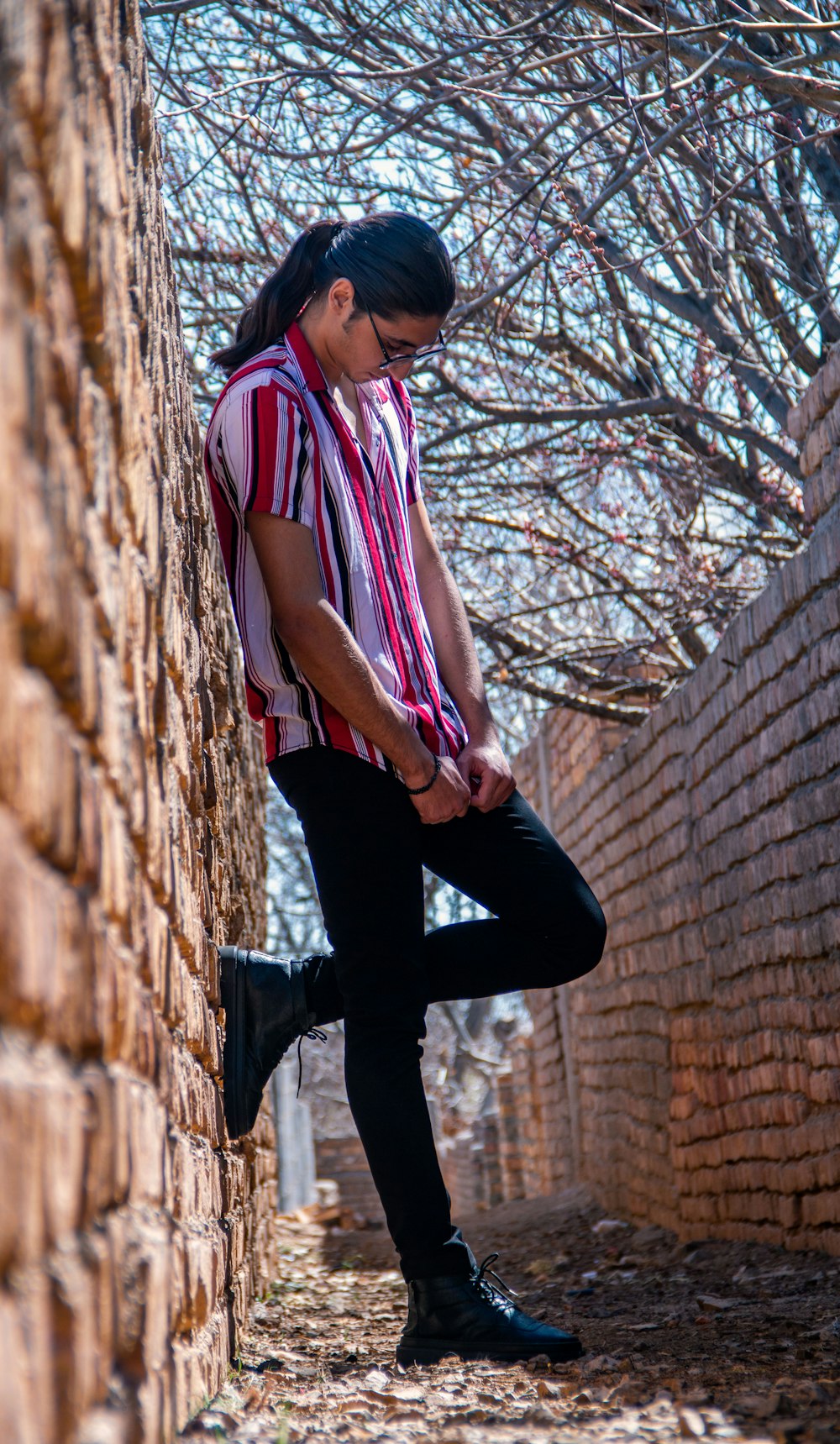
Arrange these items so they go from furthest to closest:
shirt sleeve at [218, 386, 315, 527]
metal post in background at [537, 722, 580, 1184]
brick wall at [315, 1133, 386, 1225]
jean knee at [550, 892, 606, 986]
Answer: brick wall at [315, 1133, 386, 1225] → metal post in background at [537, 722, 580, 1184] → jean knee at [550, 892, 606, 986] → shirt sleeve at [218, 386, 315, 527]

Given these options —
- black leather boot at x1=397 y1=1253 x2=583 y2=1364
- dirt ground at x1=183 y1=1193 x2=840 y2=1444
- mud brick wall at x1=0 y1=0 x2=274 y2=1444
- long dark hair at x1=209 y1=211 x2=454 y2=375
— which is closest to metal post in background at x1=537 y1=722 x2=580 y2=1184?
dirt ground at x1=183 y1=1193 x2=840 y2=1444

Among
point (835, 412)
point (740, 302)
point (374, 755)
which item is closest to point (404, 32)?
point (740, 302)

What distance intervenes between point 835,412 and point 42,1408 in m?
2.61

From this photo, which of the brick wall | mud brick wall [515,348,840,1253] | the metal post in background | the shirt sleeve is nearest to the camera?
the shirt sleeve

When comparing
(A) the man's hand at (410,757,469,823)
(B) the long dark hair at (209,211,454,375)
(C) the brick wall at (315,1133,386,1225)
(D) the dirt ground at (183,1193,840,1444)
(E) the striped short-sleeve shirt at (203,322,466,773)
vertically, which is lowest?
(C) the brick wall at (315,1133,386,1225)

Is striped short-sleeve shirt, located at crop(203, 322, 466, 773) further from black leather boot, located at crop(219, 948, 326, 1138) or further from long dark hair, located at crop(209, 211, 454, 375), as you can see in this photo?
black leather boot, located at crop(219, 948, 326, 1138)

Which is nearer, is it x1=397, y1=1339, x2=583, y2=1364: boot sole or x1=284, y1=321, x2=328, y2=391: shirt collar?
x1=397, y1=1339, x2=583, y2=1364: boot sole

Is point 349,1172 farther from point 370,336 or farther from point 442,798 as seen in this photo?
point 370,336

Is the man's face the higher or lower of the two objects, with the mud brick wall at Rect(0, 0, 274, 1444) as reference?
higher

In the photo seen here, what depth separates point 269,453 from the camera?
2.14 metres

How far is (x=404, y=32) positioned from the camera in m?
4.71

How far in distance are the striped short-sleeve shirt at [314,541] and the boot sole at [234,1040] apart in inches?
16.1

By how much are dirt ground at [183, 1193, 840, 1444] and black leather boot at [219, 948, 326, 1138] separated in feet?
1.42

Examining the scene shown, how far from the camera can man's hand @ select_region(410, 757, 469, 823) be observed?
214 cm
